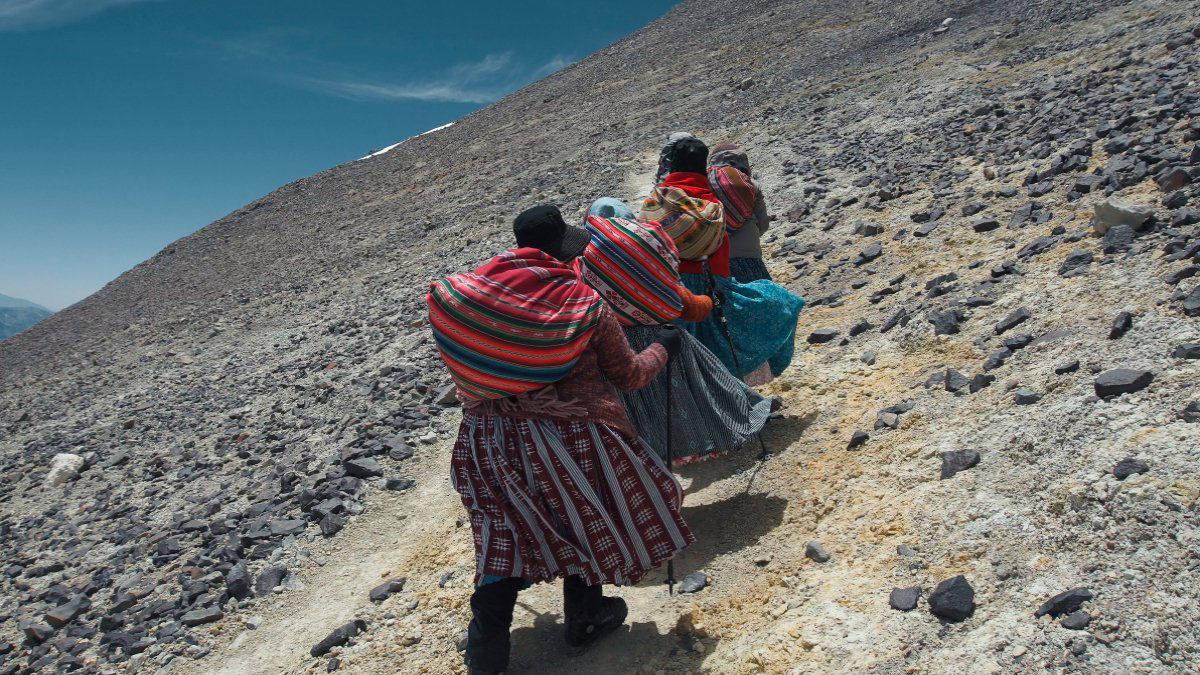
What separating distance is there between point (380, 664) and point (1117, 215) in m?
5.15

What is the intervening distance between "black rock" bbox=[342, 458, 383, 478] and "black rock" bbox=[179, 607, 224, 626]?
1699 millimetres

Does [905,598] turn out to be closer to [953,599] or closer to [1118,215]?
[953,599]

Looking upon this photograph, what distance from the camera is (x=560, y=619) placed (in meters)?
3.83

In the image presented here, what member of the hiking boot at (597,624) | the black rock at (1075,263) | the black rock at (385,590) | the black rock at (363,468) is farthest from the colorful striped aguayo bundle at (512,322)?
the black rock at (363,468)

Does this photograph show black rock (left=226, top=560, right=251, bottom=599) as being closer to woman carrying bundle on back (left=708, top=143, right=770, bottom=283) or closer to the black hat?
the black hat

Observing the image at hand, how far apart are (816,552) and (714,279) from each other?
1824 millimetres

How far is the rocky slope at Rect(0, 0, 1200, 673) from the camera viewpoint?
2.81 metres

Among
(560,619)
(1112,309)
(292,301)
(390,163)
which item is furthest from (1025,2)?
(390,163)

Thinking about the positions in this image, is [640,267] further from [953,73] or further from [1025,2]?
[1025,2]

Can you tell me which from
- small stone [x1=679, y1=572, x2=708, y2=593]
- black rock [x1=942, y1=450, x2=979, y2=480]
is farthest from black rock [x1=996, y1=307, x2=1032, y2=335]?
small stone [x1=679, y1=572, x2=708, y2=593]

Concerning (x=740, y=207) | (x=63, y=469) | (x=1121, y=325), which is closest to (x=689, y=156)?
(x=740, y=207)

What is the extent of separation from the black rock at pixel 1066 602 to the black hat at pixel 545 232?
7.00 feet

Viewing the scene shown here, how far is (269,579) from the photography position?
5.29 metres

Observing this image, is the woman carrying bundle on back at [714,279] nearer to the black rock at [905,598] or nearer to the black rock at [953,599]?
the black rock at [905,598]
